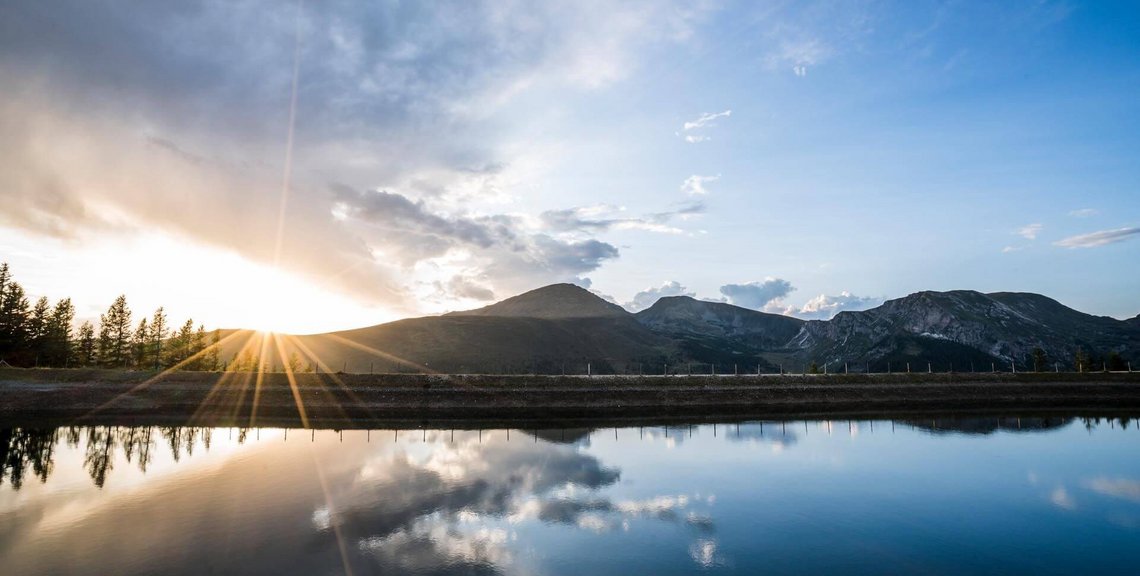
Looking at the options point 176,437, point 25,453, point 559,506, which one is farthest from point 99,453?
point 559,506

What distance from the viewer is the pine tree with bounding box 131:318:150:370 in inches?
4382

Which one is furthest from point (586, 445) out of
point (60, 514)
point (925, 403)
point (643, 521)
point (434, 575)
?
point (925, 403)

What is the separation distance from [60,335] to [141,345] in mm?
13428

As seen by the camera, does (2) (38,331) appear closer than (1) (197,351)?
Yes

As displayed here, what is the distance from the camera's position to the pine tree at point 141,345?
365 ft

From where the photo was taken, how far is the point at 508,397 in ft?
281

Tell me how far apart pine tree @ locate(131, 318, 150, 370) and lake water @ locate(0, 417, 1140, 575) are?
68.4 m

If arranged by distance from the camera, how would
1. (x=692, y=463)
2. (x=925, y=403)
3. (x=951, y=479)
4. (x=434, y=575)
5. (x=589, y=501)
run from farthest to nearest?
(x=925, y=403) < (x=692, y=463) < (x=951, y=479) < (x=589, y=501) < (x=434, y=575)

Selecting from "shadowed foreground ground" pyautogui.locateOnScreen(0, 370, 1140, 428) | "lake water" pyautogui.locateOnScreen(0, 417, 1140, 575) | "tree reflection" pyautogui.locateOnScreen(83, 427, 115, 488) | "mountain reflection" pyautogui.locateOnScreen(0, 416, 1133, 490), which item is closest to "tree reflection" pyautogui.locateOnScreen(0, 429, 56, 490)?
"mountain reflection" pyautogui.locateOnScreen(0, 416, 1133, 490)

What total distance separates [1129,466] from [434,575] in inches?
2182

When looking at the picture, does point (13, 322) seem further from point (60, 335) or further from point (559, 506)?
point (559, 506)

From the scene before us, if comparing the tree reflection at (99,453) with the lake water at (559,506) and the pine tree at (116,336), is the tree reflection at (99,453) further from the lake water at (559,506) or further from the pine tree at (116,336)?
the pine tree at (116,336)

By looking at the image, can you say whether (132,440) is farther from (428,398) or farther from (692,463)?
(692,463)

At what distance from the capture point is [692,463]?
41844 mm
